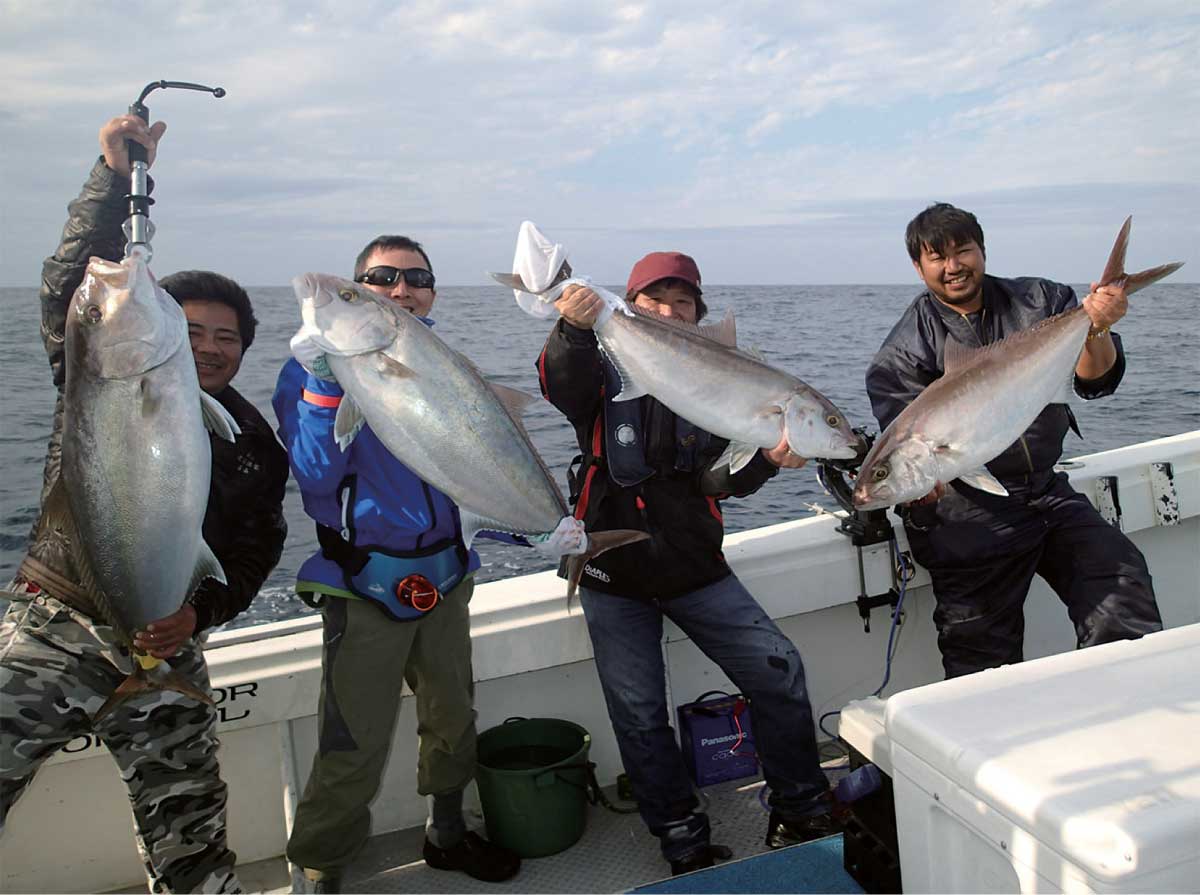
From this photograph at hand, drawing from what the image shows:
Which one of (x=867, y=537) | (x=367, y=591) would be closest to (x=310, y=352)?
(x=367, y=591)

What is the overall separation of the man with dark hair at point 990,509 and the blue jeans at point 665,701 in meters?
1.08

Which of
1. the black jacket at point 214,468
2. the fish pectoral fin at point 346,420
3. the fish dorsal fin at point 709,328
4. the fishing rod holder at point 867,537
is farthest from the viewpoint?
the fishing rod holder at point 867,537

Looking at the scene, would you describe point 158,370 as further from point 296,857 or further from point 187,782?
point 296,857

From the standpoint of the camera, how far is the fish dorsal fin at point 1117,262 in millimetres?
3074

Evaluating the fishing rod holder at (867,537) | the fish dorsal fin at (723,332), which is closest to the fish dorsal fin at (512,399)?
the fish dorsal fin at (723,332)

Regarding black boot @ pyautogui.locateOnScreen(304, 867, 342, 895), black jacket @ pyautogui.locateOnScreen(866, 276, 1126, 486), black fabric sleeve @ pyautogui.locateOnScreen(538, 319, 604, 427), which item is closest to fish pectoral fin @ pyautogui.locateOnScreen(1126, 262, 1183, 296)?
black jacket @ pyautogui.locateOnScreen(866, 276, 1126, 486)

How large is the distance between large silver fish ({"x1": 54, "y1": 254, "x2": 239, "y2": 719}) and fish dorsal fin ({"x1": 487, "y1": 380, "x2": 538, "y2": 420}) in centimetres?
78

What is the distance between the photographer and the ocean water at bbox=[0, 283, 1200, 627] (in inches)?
348

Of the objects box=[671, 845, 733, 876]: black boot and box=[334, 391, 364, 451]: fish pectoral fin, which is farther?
box=[671, 845, 733, 876]: black boot

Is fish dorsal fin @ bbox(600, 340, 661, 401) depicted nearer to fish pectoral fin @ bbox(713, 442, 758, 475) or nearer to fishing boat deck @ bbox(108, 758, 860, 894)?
fish pectoral fin @ bbox(713, 442, 758, 475)

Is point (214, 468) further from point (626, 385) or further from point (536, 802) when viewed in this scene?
point (536, 802)

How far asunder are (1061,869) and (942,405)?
1.58 m

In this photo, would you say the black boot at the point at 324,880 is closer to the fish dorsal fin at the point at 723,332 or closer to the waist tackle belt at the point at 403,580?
the waist tackle belt at the point at 403,580

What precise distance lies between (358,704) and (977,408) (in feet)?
8.22
